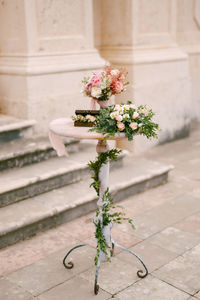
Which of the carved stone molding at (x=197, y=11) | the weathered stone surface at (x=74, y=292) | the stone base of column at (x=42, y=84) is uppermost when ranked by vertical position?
the carved stone molding at (x=197, y=11)

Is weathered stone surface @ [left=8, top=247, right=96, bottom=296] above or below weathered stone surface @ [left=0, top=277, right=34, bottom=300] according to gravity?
below

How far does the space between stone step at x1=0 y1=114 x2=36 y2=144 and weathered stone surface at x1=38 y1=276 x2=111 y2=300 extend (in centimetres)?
247

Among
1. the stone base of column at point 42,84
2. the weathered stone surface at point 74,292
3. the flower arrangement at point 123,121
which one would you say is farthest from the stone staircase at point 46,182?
the flower arrangement at point 123,121

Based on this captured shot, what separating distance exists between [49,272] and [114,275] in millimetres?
544

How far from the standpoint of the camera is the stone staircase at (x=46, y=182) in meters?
4.18

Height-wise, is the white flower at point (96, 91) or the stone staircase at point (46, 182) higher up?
the white flower at point (96, 91)

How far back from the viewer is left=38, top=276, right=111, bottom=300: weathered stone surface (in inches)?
125

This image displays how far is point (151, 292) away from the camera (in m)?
3.21

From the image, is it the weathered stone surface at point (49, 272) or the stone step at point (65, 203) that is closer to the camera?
the weathered stone surface at point (49, 272)

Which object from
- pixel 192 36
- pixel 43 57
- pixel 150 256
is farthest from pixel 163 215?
pixel 192 36

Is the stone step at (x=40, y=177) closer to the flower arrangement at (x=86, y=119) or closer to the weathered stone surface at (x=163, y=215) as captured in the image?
the weathered stone surface at (x=163, y=215)

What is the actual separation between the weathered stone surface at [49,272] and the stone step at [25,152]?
4.76 feet

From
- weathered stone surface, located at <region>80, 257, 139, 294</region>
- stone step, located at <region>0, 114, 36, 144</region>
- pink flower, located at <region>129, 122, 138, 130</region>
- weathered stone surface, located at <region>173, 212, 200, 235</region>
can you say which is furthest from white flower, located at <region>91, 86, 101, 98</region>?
stone step, located at <region>0, 114, 36, 144</region>

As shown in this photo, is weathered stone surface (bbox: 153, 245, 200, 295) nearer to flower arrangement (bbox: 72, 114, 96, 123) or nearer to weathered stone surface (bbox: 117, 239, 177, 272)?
weathered stone surface (bbox: 117, 239, 177, 272)
